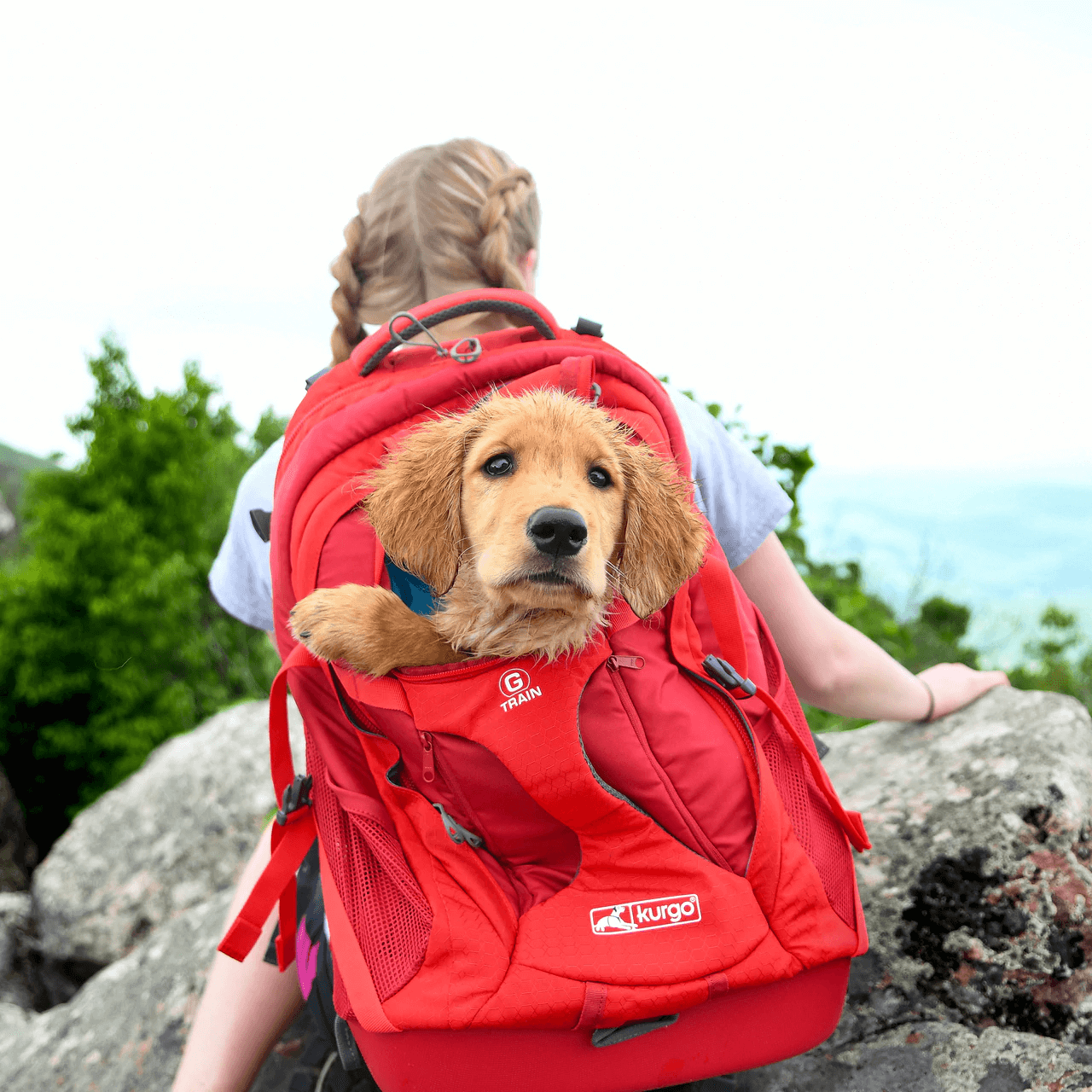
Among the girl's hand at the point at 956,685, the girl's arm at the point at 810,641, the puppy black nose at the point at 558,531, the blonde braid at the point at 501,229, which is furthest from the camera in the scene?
the girl's hand at the point at 956,685

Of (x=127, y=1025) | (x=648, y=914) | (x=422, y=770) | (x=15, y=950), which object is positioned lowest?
(x=15, y=950)

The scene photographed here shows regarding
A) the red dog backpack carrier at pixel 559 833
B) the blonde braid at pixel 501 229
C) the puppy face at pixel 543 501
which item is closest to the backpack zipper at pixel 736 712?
the red dog backpack carrier at pixel 559 833

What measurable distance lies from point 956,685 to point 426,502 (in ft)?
5.77

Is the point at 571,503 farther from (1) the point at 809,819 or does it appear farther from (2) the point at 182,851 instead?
(2) the point at 182,851

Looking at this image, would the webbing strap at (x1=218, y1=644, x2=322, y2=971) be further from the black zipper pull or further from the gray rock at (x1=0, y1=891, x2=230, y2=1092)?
the gray rock at (x1=0, y1=891, x2=230, y2=1092)

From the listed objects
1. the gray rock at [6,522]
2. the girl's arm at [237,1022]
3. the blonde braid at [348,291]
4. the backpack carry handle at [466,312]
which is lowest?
the girl's arm at [237,1022]

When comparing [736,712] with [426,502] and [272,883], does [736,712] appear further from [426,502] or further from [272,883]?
[272,883]

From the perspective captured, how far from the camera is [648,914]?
1.21m

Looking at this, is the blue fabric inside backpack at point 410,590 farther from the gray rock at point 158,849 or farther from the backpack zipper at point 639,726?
the gray rock at point 158,849

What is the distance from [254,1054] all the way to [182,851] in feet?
9.80

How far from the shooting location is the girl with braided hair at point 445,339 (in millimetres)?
1701

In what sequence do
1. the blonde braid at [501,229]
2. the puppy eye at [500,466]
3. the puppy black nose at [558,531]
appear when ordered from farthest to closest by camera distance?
the blonde braid at [501,229] < the puppy eye at [500,466] < the puppy black nose at [558,531]

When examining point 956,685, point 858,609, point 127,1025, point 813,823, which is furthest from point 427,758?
point 858,609

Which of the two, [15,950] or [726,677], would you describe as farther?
[15,950]
